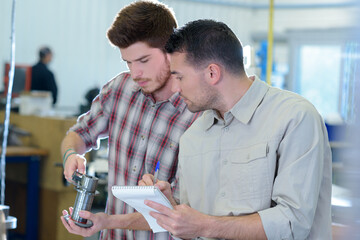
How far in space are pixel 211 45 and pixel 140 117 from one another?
1.78 feet

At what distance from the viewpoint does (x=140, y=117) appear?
5.83ft

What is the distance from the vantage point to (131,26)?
5.38 feet

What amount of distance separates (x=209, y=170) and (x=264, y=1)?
9856mm

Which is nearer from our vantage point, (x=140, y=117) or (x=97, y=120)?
(x=140, y=117)

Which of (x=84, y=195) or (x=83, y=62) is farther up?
(x=84, y=195)

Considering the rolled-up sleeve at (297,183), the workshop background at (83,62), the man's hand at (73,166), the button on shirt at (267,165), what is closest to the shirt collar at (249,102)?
the button on shirt at (267,165)

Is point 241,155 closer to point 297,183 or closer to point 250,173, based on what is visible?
point 250,173

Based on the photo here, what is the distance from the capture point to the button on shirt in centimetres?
121

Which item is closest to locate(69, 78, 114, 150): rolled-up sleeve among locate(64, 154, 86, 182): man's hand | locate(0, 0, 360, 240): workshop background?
locate(64, 154, 86, 182): man's hand

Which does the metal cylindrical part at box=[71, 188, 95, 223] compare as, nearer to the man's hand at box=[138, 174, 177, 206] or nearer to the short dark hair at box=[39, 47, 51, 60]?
the man's hand at box=[138, 174, 177, 206]

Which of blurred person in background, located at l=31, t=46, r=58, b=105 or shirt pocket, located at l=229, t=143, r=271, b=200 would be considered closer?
shirt pocket, located at l=229, t=143, r=271, b=200

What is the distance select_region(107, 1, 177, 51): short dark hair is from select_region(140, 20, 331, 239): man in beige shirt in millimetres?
281

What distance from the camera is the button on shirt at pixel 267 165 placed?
3.96 feet

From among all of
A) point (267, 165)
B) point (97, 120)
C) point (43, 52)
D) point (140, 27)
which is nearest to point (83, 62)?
point (43, 52)
